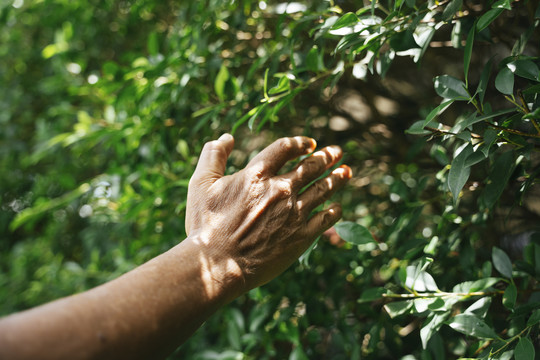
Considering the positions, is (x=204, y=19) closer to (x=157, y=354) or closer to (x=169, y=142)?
(x=169, y=142)

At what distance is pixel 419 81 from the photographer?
1.82 meters

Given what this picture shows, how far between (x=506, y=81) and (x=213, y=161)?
562 millimetres

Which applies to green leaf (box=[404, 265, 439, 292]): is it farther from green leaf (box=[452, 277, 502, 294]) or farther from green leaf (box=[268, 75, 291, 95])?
green leaf (box=[268, 75, 291, 95])

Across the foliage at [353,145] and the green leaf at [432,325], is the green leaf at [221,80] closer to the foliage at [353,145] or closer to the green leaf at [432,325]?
the foliage at [353,145]

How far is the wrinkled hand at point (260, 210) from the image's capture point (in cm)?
85

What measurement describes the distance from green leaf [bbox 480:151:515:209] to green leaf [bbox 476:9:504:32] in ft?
0.74

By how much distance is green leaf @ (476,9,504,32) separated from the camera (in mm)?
723

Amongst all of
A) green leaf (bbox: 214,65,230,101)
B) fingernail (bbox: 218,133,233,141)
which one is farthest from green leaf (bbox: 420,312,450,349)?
green leaf (bbox: 214,65,230,101)

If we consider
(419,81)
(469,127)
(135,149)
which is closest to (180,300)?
(469,127)

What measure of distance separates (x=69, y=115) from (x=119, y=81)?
83 cm


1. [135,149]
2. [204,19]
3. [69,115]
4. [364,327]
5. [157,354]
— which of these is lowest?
[364,327]

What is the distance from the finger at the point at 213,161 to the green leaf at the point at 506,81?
1.77 feet

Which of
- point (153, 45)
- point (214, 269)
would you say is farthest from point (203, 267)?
point (153, 45)

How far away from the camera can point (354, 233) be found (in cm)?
93
